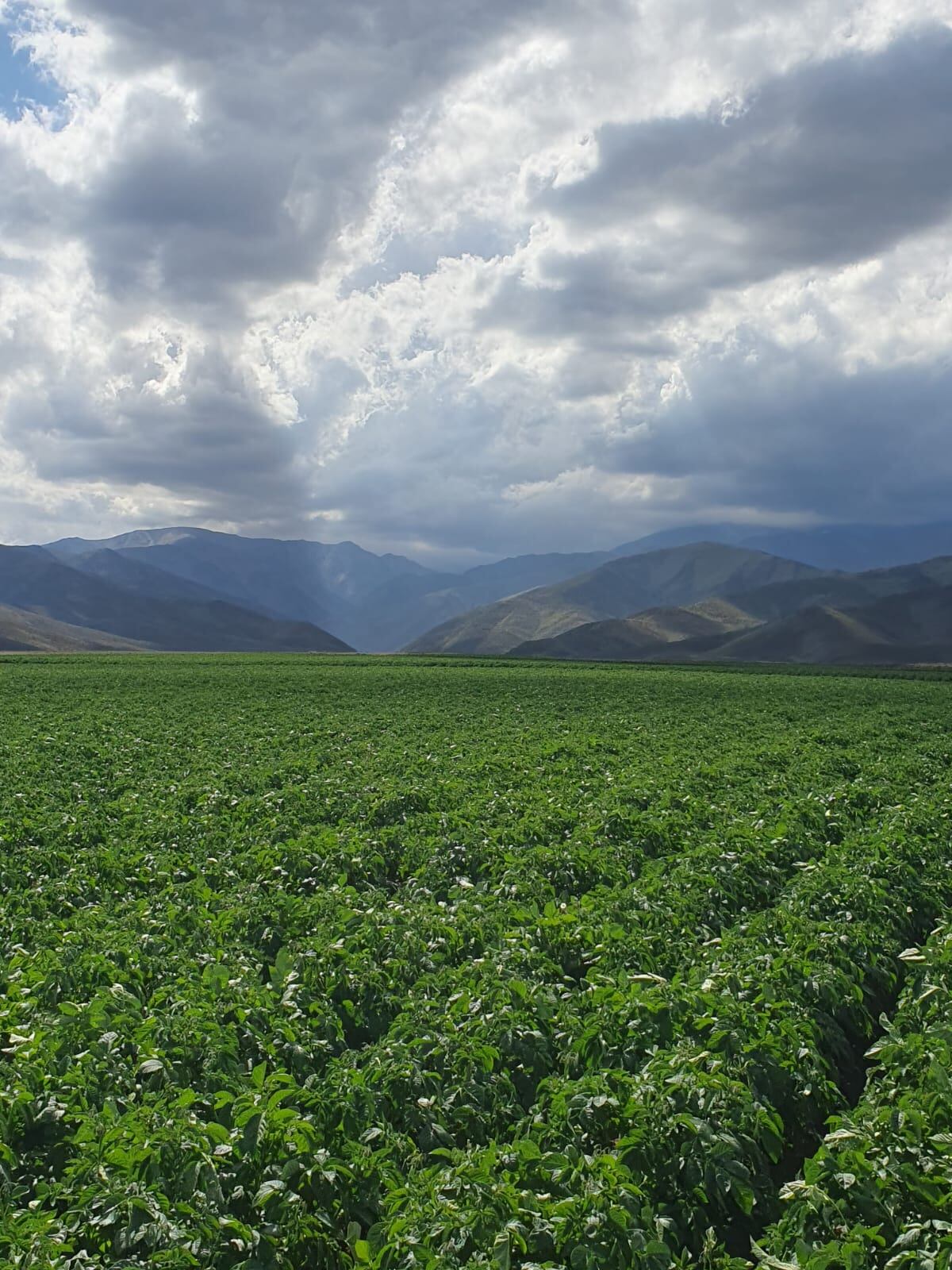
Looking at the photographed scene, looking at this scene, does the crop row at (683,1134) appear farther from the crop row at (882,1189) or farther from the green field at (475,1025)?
the crop row at (882,1189)

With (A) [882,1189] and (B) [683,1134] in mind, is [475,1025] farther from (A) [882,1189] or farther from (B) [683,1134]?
(A) [882,1189]

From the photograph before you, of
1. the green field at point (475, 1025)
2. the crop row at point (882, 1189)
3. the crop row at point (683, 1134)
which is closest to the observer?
the crop row at point (882, 1189)

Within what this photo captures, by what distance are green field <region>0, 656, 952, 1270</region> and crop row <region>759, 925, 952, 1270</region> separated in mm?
29

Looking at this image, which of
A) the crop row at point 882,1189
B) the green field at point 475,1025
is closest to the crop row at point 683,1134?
the green field at point 475,1025

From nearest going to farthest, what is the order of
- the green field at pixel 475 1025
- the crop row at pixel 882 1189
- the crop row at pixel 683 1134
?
the crop row at pixel 882 1189
the crop row at pixel 683 1134
the green field at pixel 475 1025

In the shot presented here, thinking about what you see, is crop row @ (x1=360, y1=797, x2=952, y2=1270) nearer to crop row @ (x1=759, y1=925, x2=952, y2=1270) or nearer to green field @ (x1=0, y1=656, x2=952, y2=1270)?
green field @ (x1=0, y1=656, x2=952, y2=1270)

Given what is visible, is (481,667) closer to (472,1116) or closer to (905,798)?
(905,798)

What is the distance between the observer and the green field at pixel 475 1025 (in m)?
5.74

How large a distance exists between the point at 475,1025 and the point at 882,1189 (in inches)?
144

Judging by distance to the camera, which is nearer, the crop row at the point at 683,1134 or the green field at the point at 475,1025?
the crop row at the point at 683,1134

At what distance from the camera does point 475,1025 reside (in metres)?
8.11

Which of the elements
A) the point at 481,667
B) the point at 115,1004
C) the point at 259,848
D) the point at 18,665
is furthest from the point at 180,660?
the point at 115,1004

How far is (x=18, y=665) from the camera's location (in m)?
76.9

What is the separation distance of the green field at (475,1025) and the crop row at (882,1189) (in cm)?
3
